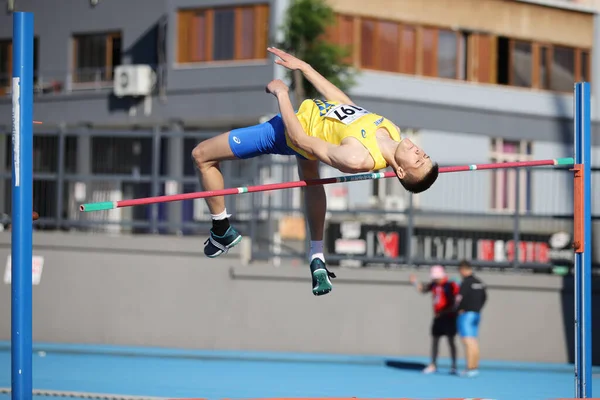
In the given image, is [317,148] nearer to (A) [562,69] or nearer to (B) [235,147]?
(B) [235,147]

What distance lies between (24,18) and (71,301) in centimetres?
1000

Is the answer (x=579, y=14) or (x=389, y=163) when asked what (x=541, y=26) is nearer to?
(x=579, y=14)

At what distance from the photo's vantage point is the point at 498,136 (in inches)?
1091

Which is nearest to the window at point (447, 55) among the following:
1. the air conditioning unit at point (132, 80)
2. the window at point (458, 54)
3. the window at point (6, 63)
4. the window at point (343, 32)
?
the window at point (458, 54)

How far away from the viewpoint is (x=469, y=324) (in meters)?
14.2

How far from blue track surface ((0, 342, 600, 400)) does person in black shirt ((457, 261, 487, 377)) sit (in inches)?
12.5

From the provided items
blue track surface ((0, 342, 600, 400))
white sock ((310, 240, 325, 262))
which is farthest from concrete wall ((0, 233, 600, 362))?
white sock ((310, 240, 325, 262))

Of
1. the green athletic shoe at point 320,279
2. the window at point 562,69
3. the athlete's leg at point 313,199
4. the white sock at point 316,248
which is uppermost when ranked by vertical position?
the window at point 562,69

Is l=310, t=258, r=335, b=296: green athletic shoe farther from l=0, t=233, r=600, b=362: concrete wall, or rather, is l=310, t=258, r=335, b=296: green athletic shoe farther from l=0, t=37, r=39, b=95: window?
l=0, t=37, r=39, b=95: window

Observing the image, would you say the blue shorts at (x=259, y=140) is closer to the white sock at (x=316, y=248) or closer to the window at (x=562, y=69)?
the white sock at (x=316, y=248)

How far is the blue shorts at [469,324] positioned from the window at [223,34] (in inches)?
489

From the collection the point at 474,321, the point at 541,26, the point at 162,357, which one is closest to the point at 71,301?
the point at 162,357

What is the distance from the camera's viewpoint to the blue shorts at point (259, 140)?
7.67 meters

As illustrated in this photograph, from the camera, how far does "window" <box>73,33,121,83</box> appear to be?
91.1ft
